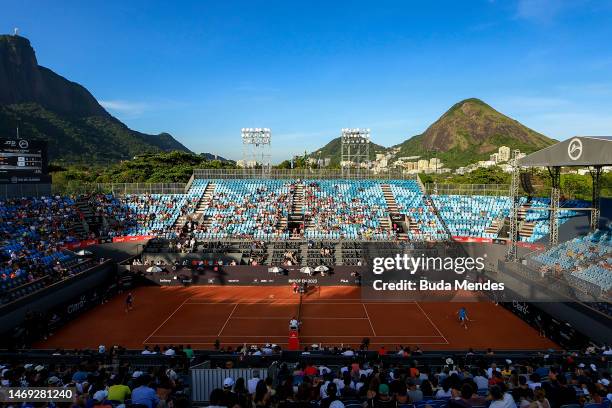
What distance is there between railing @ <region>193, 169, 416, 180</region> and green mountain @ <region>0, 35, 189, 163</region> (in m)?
73.4

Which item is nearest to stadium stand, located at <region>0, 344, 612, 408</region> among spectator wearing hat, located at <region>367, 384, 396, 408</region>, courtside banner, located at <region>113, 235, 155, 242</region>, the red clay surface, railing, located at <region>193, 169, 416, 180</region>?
spectator wearing hat, located at <region>367, 384, 396, 408</region>

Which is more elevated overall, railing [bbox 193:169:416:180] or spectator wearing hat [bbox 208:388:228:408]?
railing [bbox 193:169:416:180]

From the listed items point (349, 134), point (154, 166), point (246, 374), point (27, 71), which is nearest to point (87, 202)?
point (349, 134)

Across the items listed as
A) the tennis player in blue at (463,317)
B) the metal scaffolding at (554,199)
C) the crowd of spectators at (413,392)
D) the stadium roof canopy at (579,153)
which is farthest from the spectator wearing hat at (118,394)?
the metal scaffolding at (554,199)

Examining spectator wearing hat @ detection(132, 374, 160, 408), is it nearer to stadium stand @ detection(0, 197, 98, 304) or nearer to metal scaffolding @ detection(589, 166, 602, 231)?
stadium stand @ detection(0, 197, 98, 304)

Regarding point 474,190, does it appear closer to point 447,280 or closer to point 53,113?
point 447,280

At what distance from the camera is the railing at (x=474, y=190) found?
44.8 meters

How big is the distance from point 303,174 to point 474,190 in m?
20.7

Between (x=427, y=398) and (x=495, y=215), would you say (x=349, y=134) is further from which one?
(x=427, y=398)

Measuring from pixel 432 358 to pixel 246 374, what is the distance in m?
7.38

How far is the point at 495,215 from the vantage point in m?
41.9

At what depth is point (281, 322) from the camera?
992 inches

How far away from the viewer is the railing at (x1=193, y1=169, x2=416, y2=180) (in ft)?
167

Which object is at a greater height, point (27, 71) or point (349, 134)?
point (27, 71)
